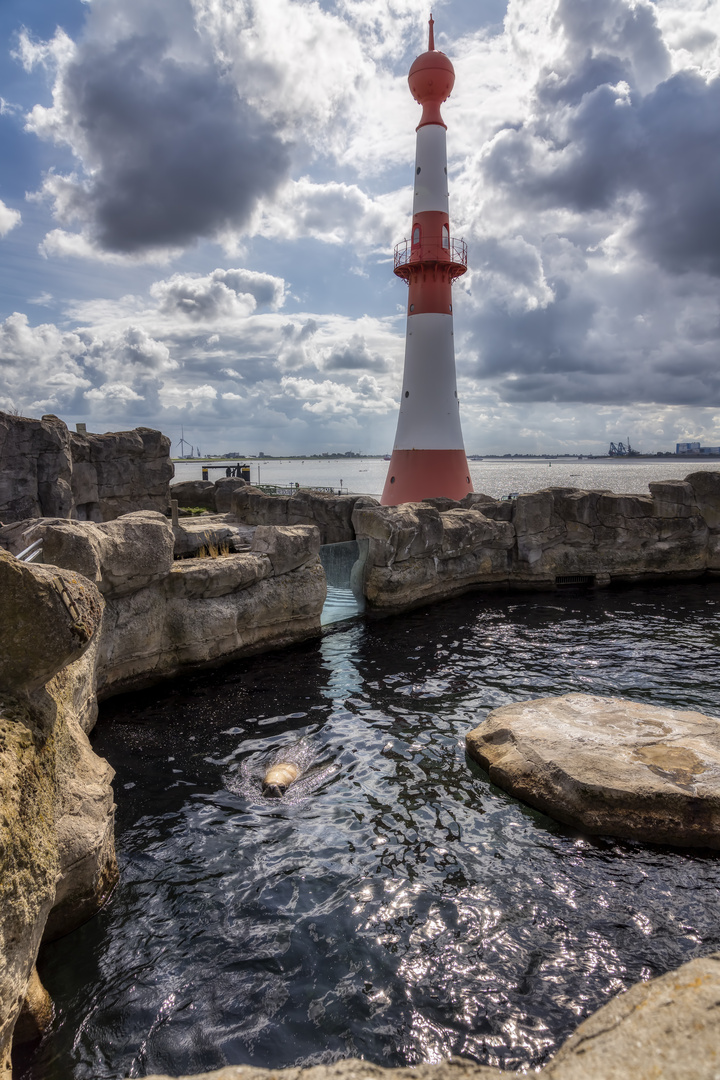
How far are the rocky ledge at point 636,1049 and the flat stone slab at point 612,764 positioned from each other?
3329 mm

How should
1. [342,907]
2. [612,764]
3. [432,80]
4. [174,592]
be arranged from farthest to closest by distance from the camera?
[432,80] → [174,592] → [612,764] → [342,907]

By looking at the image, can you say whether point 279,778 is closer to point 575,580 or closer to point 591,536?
point 575,580

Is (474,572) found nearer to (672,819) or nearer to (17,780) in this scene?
(672,819)

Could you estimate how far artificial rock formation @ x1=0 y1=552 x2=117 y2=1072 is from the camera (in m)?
3.49

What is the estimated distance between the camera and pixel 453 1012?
4.43 m

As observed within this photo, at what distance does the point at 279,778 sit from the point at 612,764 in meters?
4.11

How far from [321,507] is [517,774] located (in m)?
→ 12.4

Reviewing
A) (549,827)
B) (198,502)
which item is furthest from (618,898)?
(198,502)

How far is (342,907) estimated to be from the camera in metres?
5.53

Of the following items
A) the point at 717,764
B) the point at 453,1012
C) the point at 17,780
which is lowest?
the point at 453,1012

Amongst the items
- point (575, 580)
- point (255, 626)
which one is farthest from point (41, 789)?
point (575, 580)

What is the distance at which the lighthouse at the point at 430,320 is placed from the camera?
2339cm

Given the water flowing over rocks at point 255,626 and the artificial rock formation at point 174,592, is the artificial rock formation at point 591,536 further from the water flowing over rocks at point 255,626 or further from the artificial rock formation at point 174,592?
the artificial rock formation at point 174,592

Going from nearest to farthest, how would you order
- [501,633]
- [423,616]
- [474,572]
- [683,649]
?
1. [683,649]
2. [501,633]
3. [423,616]
4. [474,572]
